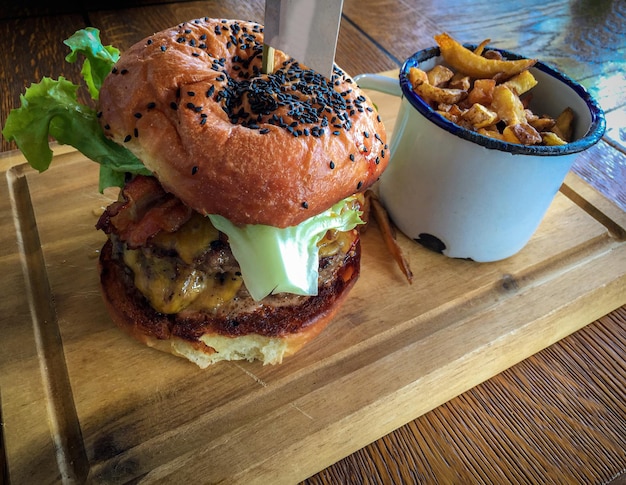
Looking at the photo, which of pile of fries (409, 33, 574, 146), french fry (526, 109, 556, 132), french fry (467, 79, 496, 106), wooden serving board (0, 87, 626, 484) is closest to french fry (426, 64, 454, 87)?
pile of fries (409, 33, 574, 146)

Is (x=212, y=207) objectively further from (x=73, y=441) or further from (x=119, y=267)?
(x=73, y=441)

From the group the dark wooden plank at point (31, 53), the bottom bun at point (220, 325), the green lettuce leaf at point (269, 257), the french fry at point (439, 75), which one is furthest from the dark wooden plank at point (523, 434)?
the dark wooden plank at point (31, 53)

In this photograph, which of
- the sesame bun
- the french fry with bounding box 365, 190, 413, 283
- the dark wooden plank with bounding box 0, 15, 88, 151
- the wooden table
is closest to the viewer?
the sesame bun

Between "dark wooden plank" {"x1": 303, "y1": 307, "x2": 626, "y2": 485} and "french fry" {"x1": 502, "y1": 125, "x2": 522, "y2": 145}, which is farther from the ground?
"french fry" {"x1": 502, "y1": 125, "x2": 522, "y2": 145}

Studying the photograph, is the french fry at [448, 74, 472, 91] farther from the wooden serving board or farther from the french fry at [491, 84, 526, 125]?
the wooden serving board

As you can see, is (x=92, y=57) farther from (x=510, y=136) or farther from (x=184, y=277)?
(x=510, y=136)

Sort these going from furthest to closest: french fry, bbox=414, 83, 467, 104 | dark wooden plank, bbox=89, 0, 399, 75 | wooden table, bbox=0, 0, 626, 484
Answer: dark wooden plank, bbox=89, 0, 399, 75, french fry, bbox=414, 83, 467, 104, wooden table, bbox=0, 0, 626, 484
